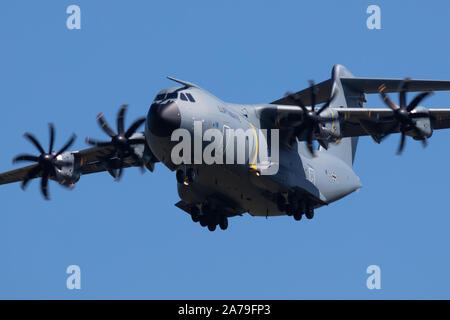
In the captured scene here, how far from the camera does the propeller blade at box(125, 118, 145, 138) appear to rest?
28.0 metres

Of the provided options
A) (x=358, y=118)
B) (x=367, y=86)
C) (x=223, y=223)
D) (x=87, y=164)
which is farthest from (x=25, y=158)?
(x=367, y=86)

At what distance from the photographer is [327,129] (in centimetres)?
2723

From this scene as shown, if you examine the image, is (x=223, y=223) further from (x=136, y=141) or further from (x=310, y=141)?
(x=310, y=141)

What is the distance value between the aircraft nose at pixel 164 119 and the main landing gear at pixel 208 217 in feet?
18.0

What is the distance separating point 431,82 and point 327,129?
485 centimetres

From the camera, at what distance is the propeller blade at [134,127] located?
2802cm

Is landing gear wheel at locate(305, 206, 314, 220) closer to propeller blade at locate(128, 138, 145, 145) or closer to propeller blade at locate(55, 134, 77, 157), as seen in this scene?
propeller blade at locate(128, 138, 145, 145)

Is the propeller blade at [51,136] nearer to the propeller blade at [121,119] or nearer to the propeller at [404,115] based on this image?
the propeller blade at [121,119]

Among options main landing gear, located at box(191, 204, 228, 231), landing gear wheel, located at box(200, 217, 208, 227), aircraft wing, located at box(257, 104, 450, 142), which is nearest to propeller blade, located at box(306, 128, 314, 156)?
aircraft wing, located at box(257, 104, 450, 142)

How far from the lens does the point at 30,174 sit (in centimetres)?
2936
